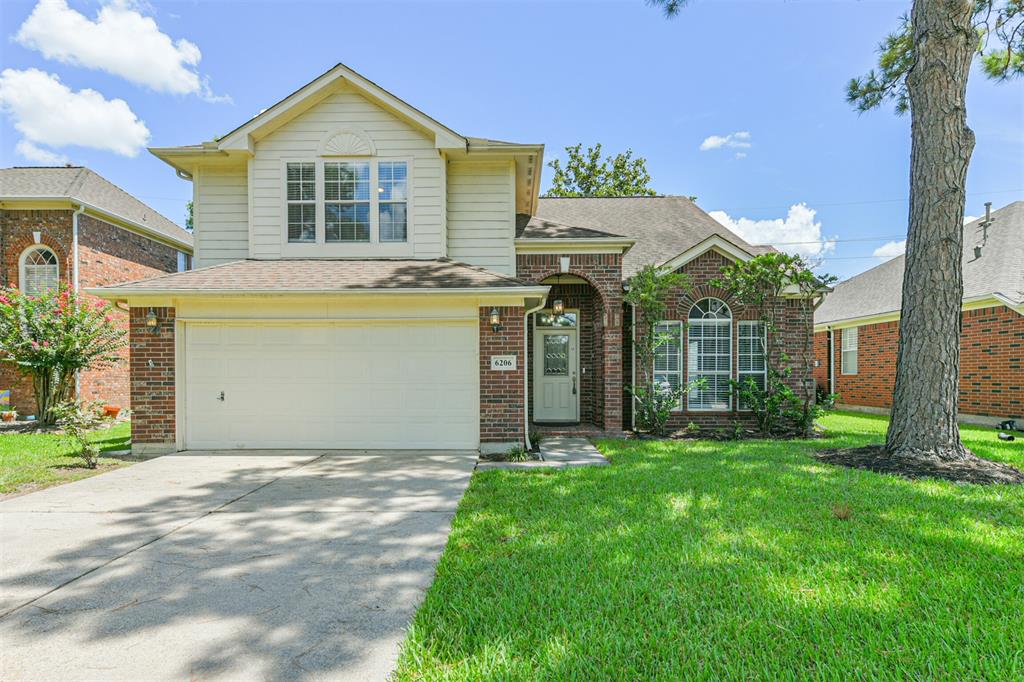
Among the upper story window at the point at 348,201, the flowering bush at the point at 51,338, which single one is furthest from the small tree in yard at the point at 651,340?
the flowering bush at the point at 51,338

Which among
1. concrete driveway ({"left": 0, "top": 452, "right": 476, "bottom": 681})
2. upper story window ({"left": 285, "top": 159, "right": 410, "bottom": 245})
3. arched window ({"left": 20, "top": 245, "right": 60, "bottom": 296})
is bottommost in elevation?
concrete driveway ({"left": 0, "top": 452, "right": 476, "bottom": 681})

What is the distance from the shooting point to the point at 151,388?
26.1ft

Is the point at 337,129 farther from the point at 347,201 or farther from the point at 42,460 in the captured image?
the point at 42,460

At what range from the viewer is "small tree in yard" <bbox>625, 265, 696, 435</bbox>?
950 centimetres

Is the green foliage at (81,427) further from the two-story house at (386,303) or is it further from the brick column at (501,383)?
the brick column at (501,383)

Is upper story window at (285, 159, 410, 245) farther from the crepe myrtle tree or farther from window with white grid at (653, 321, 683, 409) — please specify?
the crepe myrtle tree

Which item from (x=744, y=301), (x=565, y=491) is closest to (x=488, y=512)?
(x=565, y=491)

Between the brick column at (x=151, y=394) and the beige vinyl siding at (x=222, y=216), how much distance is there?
2123 mm

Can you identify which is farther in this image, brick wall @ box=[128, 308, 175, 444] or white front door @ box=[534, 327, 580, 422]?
white front door @ box=[534, 327, 580, 422]

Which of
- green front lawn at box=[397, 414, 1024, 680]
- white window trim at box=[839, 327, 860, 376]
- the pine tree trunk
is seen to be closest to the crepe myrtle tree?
the pine tree trunk

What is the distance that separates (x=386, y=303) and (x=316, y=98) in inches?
176

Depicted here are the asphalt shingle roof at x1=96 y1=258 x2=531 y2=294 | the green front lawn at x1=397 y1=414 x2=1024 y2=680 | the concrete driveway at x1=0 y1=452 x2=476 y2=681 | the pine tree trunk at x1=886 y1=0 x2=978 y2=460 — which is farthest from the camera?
the asphalt shingle roof at x1=96 y1=258 x2=531 y2=294

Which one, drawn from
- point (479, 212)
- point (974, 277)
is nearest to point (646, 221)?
point (479, 212)

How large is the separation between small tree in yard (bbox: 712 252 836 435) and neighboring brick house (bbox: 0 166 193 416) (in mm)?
15516
